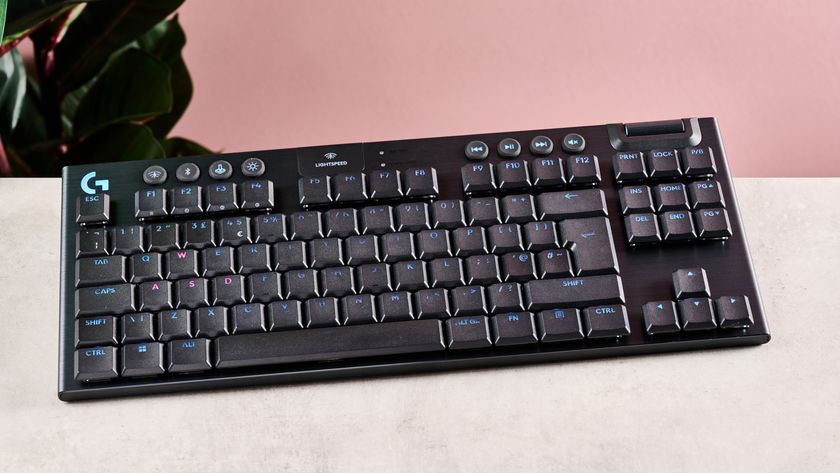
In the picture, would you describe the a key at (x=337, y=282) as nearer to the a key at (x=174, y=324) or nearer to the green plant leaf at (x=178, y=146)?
the a key at (x=174, y=324)

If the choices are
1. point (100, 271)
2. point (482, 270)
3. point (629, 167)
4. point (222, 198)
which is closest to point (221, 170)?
point (222, 198)

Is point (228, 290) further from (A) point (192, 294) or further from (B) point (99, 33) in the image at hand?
(B) point (99, 33)

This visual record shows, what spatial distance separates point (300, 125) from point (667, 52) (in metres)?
0.48

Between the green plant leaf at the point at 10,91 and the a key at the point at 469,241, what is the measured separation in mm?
515

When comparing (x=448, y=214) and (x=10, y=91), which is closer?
(x=448, y=214)

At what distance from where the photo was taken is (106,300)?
647 millimetres

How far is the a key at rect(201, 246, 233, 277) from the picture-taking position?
656 mm

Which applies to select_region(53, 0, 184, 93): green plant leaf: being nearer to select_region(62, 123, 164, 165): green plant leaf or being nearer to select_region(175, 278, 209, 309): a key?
select_region(62, 123, 164, 165): green plant leaf

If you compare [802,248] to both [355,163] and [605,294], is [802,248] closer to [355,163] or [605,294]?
[605,294]

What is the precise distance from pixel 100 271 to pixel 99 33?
36cm

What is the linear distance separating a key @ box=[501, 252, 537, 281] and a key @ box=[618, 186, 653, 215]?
93mm

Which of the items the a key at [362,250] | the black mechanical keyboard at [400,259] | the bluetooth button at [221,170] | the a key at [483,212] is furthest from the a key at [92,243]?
the a key at [483,212]

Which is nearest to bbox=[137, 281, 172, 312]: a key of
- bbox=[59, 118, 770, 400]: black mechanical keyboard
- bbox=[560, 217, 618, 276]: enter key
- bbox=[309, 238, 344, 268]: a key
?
bbox=[59, 118, 770, 400]: black mechanical keyboard

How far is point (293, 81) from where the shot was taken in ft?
3.49
